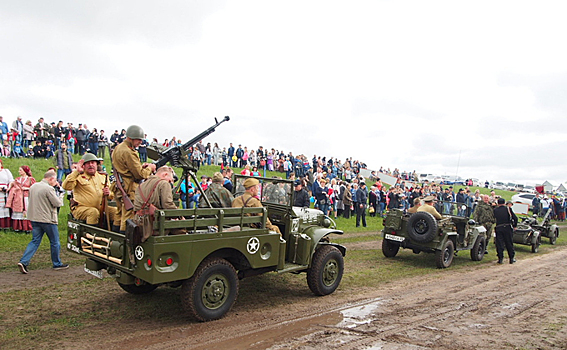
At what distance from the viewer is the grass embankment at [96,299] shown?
480 centimetres

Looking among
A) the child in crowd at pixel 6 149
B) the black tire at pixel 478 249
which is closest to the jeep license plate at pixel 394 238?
the black tire at pixel 478 249

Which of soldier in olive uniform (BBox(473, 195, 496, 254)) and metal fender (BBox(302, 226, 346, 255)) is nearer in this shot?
metal fender (BBox(302, 226, 346, 255))

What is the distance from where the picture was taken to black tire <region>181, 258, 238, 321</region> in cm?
507

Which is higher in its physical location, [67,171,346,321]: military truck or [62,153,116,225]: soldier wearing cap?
[62,153,116,225]: soldier wearing cap

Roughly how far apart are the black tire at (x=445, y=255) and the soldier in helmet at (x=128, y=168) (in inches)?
299

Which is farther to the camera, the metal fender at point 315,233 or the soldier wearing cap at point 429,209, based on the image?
the soldier wearing cap at point 429,209

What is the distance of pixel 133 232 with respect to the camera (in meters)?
4.71

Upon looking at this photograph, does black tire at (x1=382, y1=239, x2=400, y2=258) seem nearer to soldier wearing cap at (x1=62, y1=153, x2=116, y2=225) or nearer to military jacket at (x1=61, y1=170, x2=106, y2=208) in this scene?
soldier wearing cap at (x1=62, y1=153, x2=116, y2=225)

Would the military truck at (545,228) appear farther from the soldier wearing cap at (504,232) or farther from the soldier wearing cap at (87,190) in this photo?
the soldier wearing cap at (87,190)

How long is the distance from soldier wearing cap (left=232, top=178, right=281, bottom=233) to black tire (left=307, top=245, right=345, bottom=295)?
0.95 m

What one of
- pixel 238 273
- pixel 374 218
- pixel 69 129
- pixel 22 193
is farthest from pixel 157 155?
pixel 69 129

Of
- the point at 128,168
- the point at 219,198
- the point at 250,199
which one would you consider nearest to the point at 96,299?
the point at 128,168

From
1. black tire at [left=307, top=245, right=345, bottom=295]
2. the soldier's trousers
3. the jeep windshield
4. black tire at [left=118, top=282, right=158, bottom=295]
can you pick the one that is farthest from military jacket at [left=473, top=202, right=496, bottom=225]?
black tire at [left=118, top=282, right=158, bottom=295]

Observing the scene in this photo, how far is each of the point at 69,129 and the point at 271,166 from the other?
39.7 feet
